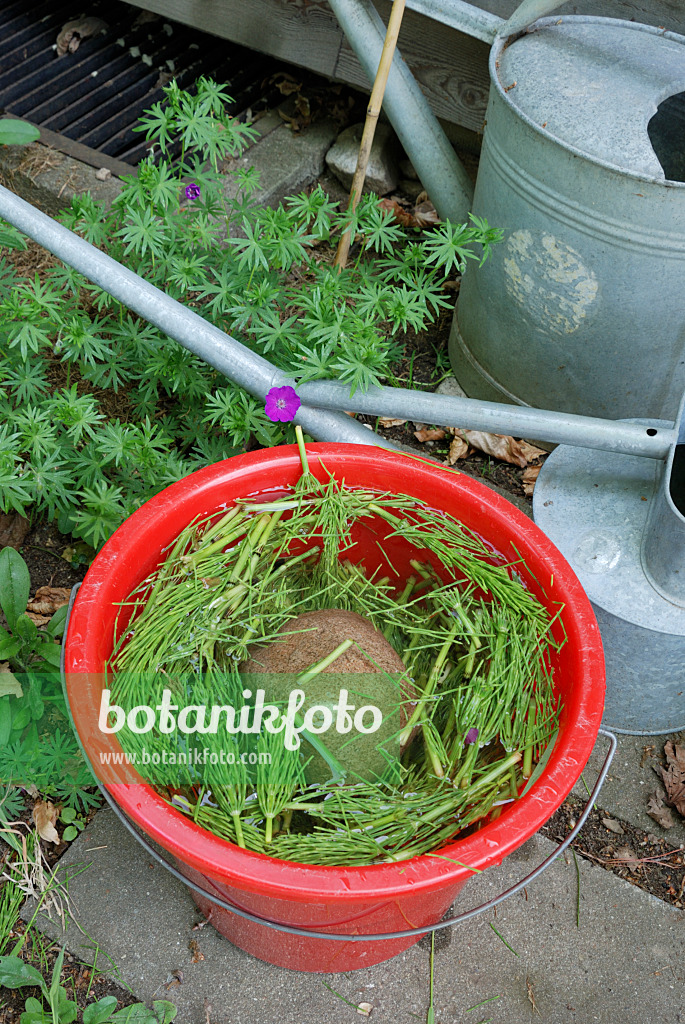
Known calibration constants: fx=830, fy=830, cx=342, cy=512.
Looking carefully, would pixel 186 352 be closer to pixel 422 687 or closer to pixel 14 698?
pixel 14 698

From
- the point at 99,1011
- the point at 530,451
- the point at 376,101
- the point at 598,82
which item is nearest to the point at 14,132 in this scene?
the point at 376,101

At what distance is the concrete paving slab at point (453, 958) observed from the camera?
5.10 feet

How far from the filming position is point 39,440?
6.02 ft

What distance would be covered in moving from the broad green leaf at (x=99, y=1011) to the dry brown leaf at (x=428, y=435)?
5.29ft

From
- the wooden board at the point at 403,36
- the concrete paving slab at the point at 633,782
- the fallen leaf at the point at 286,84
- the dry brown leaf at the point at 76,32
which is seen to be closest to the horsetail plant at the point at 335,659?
the concrete paving slab at the point at 633,782

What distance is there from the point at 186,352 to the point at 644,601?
4.04ft

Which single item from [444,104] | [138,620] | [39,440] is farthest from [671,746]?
[444,104]

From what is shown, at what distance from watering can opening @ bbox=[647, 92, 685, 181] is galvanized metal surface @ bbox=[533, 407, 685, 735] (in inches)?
34.4

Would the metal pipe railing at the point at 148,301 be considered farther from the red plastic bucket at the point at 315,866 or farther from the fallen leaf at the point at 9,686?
the fallen leaf at the point at 9,686

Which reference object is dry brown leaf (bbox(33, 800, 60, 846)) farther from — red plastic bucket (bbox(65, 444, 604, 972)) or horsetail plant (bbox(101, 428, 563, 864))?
horsetail plant (bbox(101, 428, 563, 864))

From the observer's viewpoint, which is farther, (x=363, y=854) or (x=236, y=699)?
(x=236, y=699)

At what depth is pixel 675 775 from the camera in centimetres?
192

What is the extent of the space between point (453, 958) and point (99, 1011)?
67 cm

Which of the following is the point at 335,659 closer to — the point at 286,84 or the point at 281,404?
the point at 281,404
